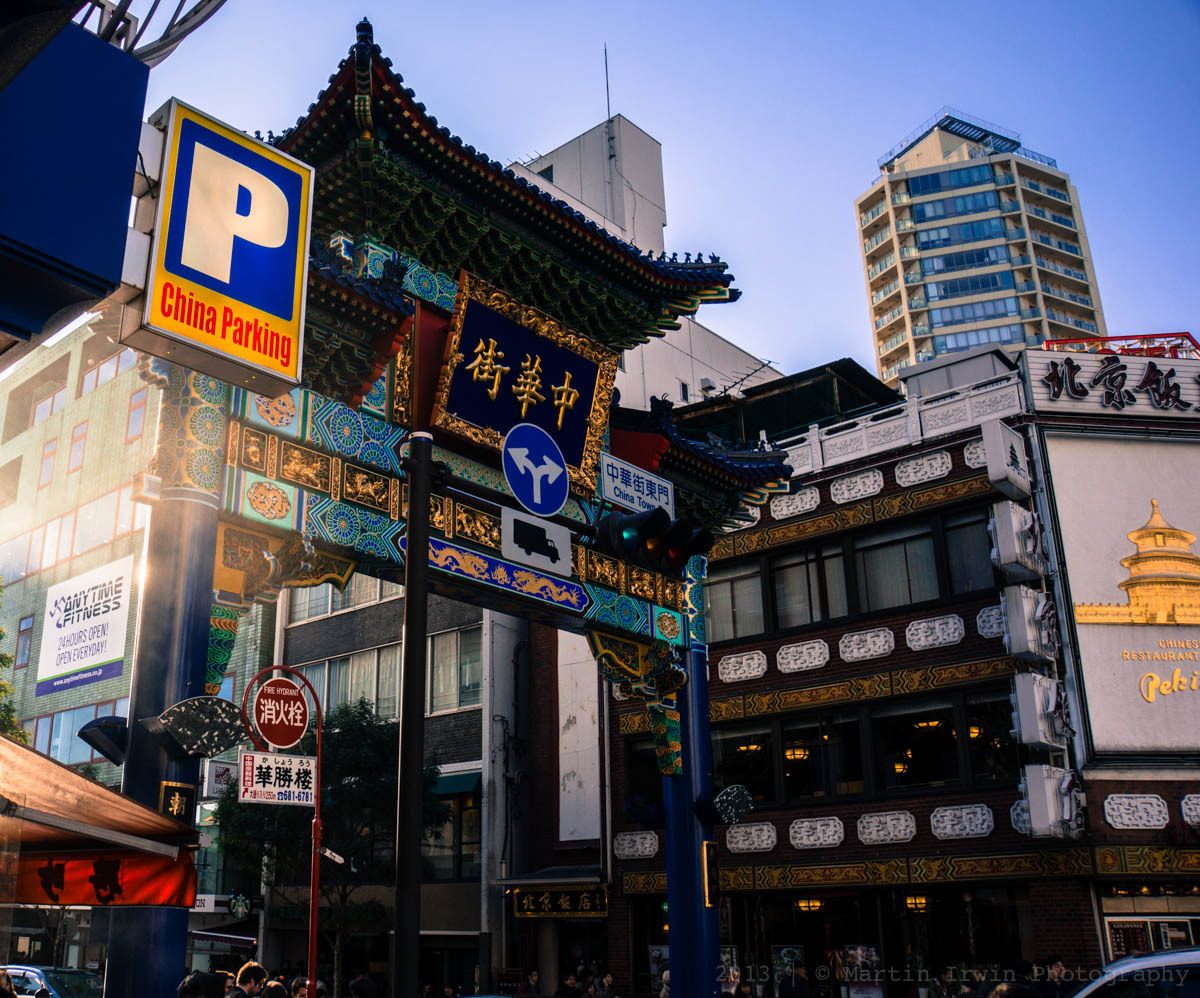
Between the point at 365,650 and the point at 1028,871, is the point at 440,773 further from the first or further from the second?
the point at 1028,871

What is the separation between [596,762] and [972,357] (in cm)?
1389

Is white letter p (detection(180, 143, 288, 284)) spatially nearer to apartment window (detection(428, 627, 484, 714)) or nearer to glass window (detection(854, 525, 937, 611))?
glass window (detection(854, 525, 937, 611))

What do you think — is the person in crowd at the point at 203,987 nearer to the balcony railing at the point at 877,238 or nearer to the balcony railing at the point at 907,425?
the balcony railing at the point at 907,425

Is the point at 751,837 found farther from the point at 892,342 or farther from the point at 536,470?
the point at 892,342

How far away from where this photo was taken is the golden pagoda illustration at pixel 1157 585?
73.8 feet

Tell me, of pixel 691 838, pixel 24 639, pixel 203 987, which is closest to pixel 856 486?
pixel 691 838

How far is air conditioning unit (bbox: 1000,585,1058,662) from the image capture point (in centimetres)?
2120

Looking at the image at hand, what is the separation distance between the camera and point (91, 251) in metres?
4.79

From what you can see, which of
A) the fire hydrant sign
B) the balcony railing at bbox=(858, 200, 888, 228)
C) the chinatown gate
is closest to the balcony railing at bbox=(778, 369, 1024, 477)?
the chinatown gate

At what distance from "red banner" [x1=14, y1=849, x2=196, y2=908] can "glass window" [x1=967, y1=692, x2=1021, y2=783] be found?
62.5 ft

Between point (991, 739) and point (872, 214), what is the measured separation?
240 ft

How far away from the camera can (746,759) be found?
26094 mm

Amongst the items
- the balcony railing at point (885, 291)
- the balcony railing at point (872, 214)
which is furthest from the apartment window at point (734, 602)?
the balcony railing at point (872, 214)

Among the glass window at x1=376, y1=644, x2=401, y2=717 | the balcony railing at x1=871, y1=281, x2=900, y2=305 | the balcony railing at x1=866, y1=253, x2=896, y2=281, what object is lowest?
the glass window at x1=376, y1=644, x2=401, y2=717
